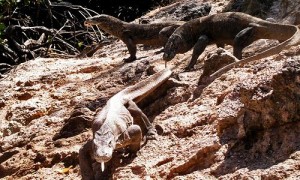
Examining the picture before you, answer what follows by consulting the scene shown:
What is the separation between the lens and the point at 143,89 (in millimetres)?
8375

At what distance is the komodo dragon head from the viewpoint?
6.33 metres

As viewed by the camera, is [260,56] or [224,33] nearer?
[260,56]

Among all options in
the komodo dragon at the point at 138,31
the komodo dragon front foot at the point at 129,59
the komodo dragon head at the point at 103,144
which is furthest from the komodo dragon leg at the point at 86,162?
the komodo dragon at the point at 138,31

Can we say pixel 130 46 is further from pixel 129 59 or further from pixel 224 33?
pixel 224 33

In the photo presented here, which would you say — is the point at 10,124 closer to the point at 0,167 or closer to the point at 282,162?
the point at 0,167

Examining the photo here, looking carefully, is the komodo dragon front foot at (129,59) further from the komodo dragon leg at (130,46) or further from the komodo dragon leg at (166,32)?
the komodo dragon leg at (166,32)

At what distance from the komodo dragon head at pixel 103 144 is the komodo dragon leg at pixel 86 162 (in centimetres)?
38

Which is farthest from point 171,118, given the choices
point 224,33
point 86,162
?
point 224,33

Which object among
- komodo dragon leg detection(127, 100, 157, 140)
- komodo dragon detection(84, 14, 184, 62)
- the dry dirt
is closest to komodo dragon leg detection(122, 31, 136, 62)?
komodo dragon detection(84, 14, 184, 62)

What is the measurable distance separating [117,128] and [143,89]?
1.33 meters

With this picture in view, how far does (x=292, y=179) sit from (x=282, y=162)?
Answer: 0.97 feet

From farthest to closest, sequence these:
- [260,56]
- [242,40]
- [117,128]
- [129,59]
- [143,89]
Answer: [129,59] → [242,40] → [143,89] → [260,56] → [117,128]

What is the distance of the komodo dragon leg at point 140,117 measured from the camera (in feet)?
24.9

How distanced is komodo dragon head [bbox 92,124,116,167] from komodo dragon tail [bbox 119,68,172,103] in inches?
50.6
